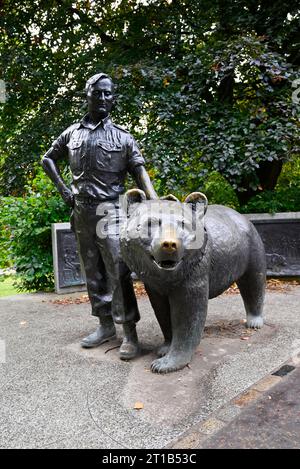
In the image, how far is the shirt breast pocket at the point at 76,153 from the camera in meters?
3.58

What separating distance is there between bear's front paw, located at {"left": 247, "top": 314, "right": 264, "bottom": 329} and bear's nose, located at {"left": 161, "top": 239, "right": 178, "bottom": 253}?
80.4 inches

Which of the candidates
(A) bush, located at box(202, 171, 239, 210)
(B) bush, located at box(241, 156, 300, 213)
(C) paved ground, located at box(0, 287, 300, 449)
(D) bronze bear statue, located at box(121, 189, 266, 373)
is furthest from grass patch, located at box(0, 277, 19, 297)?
(D) bronze bear statue, located at box(121, 189, 266, 373)

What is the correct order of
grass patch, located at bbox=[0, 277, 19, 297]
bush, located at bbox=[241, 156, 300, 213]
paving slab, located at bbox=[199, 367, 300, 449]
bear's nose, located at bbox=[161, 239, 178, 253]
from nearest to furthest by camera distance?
paving slab, located at bbox=[199, 367, 300, 449] → bear's nose, located at bbox=[161, 239, 178, 253] → bush, located at bbox=[241, 156, 300, 213] → grass patch, located at bbox=[0, 277, 19, 297]

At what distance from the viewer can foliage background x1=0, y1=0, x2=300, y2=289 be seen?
6605 mm

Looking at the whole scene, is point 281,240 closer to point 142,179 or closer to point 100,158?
point 142,179

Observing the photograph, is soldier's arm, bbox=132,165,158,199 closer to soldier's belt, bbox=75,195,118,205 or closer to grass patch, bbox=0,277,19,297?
soldier's belt, bbox=75,195,118,205

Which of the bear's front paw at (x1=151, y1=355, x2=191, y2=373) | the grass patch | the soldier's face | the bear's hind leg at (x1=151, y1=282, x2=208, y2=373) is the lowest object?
the grass patch

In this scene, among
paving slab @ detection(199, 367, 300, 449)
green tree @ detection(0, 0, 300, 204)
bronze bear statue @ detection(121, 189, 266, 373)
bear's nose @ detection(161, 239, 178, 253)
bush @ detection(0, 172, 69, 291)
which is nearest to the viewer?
paving slab @ detection(199, 367, 300, 449)

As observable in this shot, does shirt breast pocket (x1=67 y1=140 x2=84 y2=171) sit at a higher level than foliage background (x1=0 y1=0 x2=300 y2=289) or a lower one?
lower

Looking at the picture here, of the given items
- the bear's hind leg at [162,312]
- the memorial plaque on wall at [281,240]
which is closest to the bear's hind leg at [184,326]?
the bear's hind leg at [162,312]

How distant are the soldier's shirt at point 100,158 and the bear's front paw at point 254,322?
6.07 ft

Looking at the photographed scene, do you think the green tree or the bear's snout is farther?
the green tree
